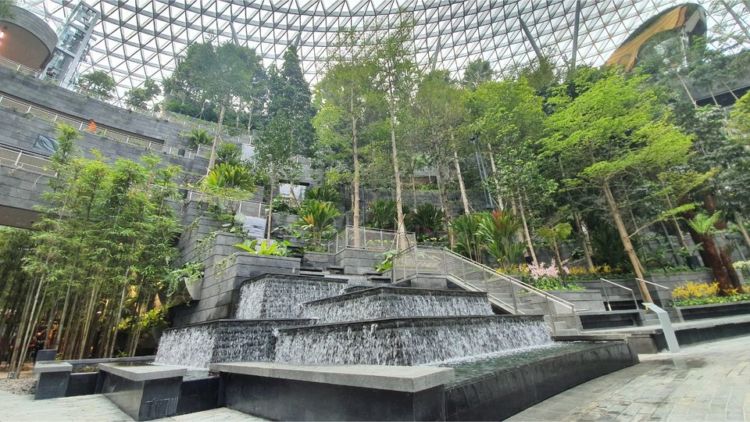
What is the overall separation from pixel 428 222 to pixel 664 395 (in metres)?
17.7

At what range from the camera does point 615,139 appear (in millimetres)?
15336

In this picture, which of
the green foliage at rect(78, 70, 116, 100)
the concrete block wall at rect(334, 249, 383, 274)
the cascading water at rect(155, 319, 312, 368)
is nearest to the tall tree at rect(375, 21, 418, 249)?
the concrete block wall at rect(334, 249, 383, 274)

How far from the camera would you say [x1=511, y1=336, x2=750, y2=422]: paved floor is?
9.73 ft

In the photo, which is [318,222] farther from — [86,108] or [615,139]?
[86,108]

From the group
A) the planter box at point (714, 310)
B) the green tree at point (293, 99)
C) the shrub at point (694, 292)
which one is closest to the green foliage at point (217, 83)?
the green tree at point (293, 99)

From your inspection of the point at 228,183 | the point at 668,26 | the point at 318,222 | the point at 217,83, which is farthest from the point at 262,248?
the point at 668,26

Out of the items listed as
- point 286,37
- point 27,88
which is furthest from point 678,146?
point 286,37

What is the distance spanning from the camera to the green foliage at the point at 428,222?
69.4ft

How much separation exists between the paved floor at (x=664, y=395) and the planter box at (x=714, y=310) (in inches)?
306

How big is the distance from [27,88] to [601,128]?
36637mm

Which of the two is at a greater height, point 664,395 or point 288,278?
point 288,278

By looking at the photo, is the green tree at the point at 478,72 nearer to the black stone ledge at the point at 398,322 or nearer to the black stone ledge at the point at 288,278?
the black stone ledge at the point at 288,278

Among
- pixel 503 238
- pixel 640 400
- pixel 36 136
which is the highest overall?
pixel 36 136

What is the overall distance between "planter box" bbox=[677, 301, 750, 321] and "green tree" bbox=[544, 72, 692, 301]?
1.33 m
